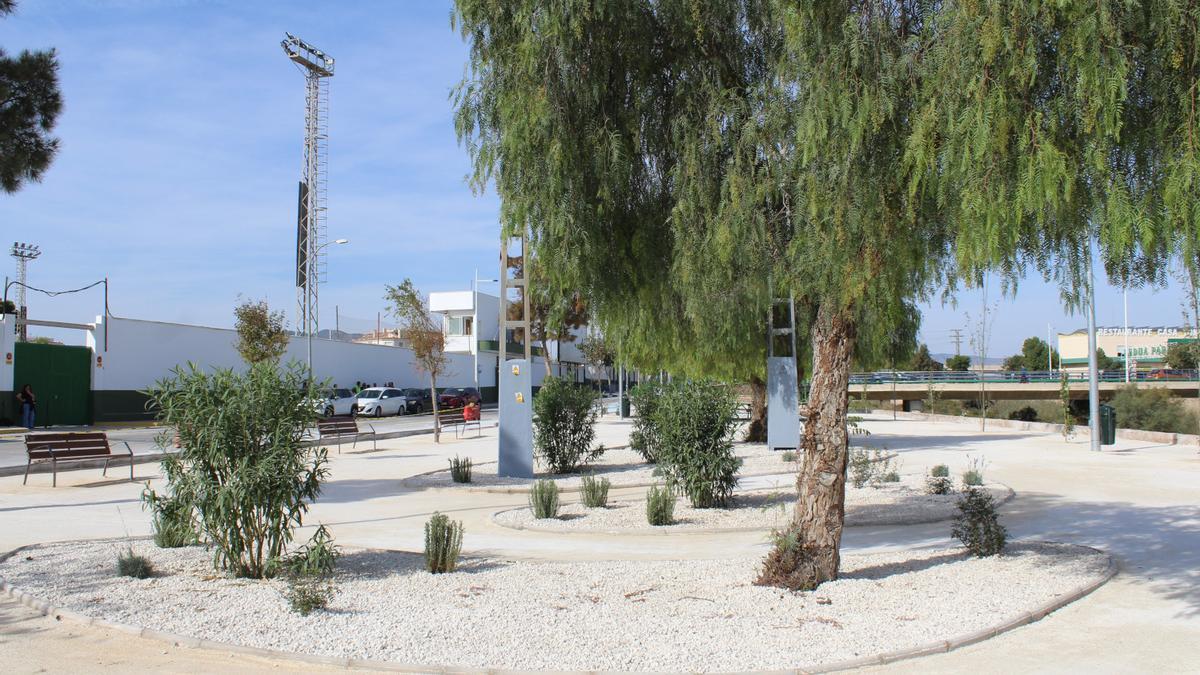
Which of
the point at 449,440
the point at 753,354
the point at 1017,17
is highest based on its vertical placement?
the point at 1017,17

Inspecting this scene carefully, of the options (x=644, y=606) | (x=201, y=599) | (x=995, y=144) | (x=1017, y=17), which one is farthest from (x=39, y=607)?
(x=1017, y=17)

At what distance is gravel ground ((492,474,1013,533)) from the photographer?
11.0 m

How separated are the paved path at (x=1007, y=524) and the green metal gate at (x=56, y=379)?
61.2ft

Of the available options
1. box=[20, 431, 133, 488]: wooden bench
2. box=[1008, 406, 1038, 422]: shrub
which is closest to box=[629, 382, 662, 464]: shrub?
box=[20, 431, 133, 488]: wooden bench

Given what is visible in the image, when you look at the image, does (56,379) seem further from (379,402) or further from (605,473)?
(605,473)

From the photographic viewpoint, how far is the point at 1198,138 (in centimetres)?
476

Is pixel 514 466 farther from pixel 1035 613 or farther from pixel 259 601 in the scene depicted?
pixel 1035 613

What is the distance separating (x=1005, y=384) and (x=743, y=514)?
53.8m

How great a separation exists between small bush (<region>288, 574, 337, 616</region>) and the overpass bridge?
51.6 metres

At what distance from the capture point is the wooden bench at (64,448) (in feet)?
51.5

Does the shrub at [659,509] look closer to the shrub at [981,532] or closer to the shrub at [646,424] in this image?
the shrub at [981,532]

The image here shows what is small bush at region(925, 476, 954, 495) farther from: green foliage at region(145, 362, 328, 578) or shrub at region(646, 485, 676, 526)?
green foliage at region(145, 362, 328, 578)

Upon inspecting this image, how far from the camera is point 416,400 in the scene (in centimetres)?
5056

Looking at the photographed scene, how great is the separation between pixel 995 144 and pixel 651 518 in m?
6.92
